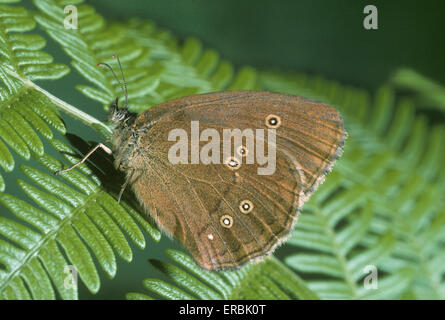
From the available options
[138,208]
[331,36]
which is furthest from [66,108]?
[331,36]

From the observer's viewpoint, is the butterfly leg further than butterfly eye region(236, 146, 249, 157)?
No

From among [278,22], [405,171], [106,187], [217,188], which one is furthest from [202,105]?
[278,22]

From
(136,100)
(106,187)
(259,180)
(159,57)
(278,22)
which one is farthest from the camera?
(278,22)

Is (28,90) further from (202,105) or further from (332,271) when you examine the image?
(332,271)
